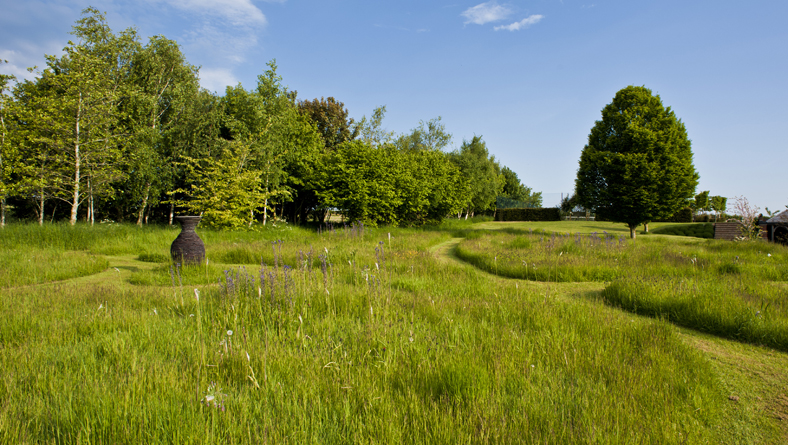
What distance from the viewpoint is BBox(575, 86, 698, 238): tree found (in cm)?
1548

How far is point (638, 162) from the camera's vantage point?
15484mm

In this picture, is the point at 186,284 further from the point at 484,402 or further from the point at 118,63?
the point at 118,63

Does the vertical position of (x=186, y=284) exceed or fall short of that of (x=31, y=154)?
it falls short

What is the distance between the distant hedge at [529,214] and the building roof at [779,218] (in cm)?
2514

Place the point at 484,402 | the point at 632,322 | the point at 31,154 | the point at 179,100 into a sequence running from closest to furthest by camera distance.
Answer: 1. the point at 484,402
2. the point at 632,322
3. the point at 31,154
4. the point at 179,100

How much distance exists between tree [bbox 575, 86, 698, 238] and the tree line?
30.7 feet

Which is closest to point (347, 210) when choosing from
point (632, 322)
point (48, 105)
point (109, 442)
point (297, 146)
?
point (297, 146)

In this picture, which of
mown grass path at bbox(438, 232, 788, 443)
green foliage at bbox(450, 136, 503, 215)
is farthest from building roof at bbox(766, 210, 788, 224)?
green foliage at bbox(450, 136, 503, 215)

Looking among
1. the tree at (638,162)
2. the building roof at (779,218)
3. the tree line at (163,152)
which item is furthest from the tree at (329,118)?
the building roof at (779,218)

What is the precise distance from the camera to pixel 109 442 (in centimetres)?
178

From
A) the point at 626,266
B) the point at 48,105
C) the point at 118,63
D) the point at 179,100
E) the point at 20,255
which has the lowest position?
the point at 20,255

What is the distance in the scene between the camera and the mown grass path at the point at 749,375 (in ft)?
8.38

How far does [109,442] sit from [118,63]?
82.8 feet

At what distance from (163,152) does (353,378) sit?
21982 mm
